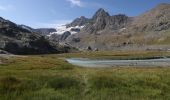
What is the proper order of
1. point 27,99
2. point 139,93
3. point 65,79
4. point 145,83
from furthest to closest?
point 145,83 < point 65,79 < point 139,93 < point 27,99

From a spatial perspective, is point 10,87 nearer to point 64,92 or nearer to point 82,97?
point 64,92

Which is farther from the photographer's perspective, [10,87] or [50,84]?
[50,84]

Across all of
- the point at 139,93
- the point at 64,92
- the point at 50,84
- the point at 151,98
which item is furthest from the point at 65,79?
the point at 151,98

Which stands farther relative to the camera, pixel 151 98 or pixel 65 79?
pixel 65 79

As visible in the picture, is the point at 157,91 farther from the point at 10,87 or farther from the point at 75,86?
the point at 10,87

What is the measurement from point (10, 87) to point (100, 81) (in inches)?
381

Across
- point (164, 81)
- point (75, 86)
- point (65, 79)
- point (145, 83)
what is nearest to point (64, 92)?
point (75, 86)

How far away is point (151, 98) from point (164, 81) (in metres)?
11.2

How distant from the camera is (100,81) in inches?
1320

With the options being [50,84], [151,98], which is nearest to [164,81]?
[151,98]

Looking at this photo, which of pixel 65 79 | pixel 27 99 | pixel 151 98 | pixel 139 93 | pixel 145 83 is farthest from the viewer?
pixel 145 83

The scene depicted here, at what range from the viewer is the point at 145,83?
35.9m

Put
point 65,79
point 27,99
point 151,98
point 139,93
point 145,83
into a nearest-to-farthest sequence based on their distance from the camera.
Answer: point 27,99 → point 151,98 → point 139,93 → point 65,79 → point 145,83

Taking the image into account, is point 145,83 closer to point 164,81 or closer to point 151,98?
point 164,81
